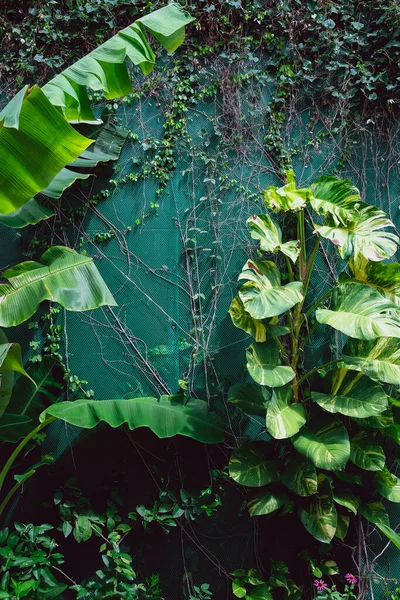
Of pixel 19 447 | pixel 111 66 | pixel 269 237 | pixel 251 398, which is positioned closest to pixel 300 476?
pixel 251 398

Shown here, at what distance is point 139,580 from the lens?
2.98 meters

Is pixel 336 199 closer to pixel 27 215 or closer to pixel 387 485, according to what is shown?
pixel 387 485

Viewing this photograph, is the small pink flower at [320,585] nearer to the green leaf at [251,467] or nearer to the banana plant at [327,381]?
the banana plant at [327,381]

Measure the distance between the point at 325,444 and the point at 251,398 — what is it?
16.0 inches

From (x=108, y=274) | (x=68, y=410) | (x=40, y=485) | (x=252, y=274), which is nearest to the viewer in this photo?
(x=68, y=410)

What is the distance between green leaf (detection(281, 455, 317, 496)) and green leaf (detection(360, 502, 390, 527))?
39 centimetres

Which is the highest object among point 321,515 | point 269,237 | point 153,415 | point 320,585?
point 269,237

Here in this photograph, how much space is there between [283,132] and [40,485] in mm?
2355

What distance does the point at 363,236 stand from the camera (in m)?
2.88

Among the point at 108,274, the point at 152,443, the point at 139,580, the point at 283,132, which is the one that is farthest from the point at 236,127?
the point at 139,580

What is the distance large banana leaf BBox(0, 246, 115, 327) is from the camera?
2359mm

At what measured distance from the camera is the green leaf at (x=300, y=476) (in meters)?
2.66

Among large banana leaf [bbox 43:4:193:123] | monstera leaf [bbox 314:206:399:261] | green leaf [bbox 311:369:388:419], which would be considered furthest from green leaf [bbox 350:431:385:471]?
large banana leaf [bbox 43:4:193:123]

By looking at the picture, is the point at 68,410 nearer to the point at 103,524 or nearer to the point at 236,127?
the point at 103,524
